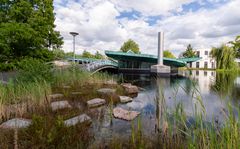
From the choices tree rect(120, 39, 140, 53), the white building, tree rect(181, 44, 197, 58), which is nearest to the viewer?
tree rect(120, 39, 140, 53)

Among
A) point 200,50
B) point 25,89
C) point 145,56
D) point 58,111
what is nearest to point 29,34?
point 25,89

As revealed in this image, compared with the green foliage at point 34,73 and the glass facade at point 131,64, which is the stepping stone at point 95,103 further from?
the glass facade at point 131,64

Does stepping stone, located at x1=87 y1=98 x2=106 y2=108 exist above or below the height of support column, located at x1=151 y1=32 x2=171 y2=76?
below

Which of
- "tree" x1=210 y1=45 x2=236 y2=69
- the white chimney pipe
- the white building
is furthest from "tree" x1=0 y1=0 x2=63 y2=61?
the white building

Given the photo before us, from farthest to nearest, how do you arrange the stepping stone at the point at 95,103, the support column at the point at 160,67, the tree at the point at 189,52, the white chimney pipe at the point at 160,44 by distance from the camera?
the tree at the point at 189,52 < the white chimney pipe at the point at 160,44 < the support column at the point at 160,67 < the stepping stone at the point at 95,103

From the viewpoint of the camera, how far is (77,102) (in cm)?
604

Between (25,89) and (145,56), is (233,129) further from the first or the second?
(145,56)

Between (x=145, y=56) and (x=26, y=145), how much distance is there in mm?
29681

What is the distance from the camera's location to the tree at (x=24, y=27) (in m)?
8.28

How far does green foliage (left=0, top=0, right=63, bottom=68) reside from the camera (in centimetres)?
829

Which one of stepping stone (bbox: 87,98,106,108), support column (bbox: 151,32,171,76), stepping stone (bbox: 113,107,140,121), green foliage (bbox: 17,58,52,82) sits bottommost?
stepping stone (bbox: 113,107,140,121)

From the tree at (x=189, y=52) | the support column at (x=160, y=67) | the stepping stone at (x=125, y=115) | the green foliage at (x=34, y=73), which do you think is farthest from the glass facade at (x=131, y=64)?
the stepping stone at (x=125, y=115)

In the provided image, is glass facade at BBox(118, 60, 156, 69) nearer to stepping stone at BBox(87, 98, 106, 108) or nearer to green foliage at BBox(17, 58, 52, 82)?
green foliage at BBox(17, 58, 52, 82)

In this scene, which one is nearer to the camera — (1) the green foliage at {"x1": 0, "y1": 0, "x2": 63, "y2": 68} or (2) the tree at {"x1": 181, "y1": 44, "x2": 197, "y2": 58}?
(1) the green foliage at {"x1": 0, "y1": 0, "x2": 63, "y2": 68}
